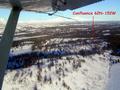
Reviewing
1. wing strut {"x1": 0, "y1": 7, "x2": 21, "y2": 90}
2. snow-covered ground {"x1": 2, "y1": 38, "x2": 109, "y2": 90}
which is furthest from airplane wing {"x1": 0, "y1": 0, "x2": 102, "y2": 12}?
snow-covered ground {"x1": 2, "y1": 38, "x2": 109, "y2": 90}

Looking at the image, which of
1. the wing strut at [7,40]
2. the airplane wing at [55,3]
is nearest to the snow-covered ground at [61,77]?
the wing strut at [7,40]

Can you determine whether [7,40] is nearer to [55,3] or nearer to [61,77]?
[55,3]

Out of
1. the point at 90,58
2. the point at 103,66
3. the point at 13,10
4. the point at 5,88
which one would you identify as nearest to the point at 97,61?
the point at 90,58

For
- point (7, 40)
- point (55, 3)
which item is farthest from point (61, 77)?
point (55, 3)

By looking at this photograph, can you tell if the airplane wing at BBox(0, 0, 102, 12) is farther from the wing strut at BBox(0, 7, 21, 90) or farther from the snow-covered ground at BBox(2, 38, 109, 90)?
the snow-covered ground at BBox(2, 38, 109, 90)

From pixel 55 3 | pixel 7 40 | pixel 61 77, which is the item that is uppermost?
pixel 55 3

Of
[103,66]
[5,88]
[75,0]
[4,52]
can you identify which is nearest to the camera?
[75,0]

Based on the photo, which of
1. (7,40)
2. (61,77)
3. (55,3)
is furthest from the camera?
(61,77)

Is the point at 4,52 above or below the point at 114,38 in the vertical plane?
above

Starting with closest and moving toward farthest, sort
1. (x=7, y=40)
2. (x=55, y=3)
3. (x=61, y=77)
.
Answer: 1. (x=55, y=3)
2. (x=7, y=40)
3. (x=61, y=77)

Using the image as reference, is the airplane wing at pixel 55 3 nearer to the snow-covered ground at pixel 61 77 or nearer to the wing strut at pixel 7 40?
the wing strut at pixel 7 40

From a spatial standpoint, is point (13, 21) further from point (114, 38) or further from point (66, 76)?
point (114, 38)
